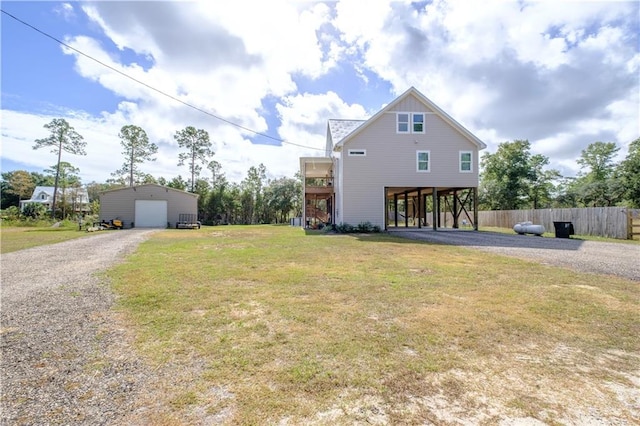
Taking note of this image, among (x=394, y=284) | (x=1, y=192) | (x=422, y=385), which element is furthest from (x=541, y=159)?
(x=1, y=192)

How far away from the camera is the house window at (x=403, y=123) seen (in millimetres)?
17737

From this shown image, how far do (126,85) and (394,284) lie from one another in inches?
531

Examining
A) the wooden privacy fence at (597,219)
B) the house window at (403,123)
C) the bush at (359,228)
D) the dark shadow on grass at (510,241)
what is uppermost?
the house window at (403,123)

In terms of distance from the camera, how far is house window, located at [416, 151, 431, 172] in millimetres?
17891

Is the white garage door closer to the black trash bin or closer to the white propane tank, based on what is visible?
the white propane tank

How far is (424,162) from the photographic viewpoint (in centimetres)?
1794

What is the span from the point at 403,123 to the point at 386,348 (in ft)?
55.5

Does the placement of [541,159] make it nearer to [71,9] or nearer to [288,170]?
[288,170]

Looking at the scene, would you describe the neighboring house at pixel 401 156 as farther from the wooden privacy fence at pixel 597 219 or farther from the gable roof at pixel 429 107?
the wooden privacy fence at pixel 597 219

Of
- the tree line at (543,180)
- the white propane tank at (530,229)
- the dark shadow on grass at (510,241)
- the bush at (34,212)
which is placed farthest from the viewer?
the bush at (34,212)

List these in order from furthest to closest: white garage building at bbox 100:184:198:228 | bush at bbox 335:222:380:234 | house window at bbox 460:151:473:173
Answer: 1. white garage building at bbox 100:184:198:228
2. house window at bbox 460:151:473:173
3. bush at bbox 335:222:380:234

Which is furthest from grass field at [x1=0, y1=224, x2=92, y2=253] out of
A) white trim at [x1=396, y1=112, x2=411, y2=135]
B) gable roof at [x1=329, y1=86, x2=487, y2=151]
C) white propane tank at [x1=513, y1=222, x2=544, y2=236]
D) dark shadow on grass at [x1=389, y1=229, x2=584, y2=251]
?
white propane tank at [x1=513, y1=222, x2=544, y2=236]

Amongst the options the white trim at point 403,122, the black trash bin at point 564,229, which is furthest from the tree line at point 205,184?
the black trash bin at point 564,229

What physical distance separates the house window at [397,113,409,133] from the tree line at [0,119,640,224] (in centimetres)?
2097
